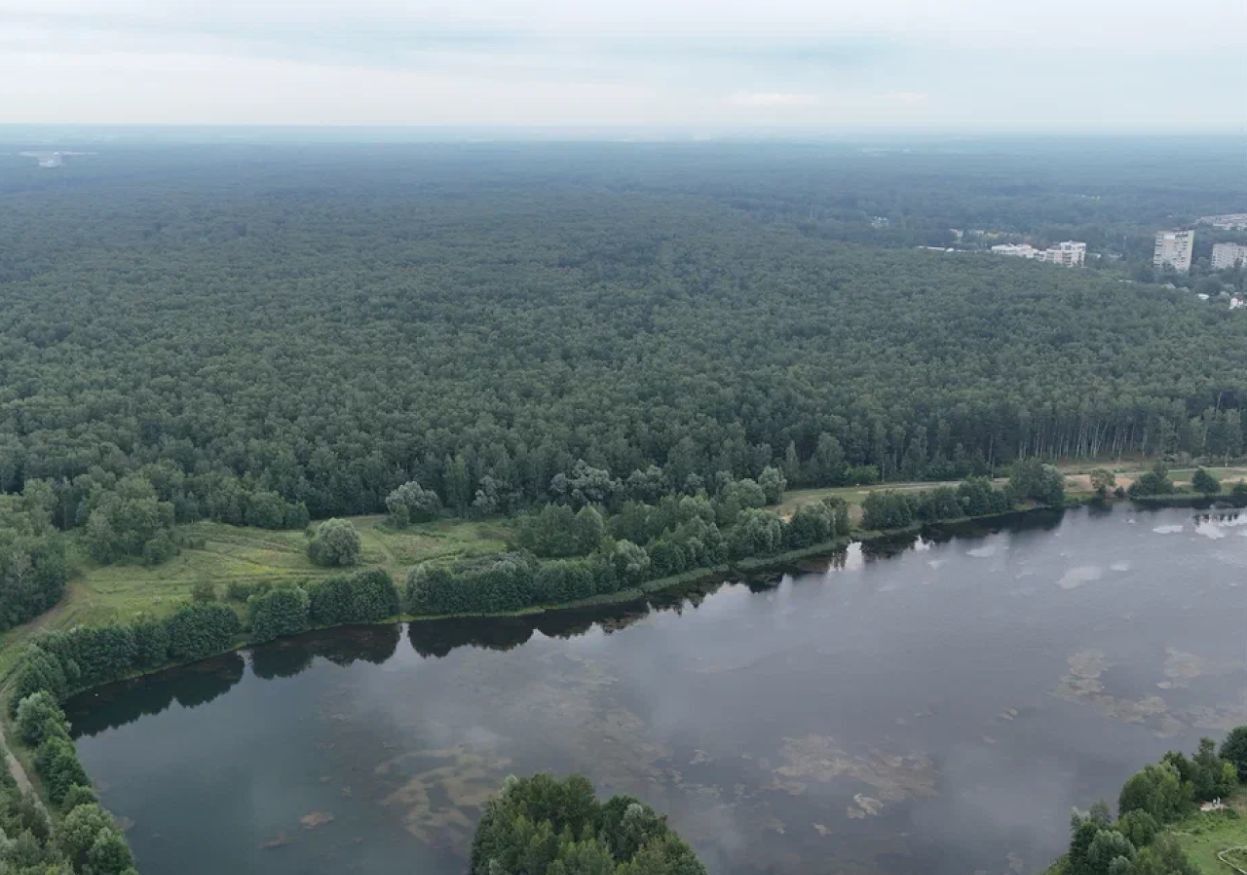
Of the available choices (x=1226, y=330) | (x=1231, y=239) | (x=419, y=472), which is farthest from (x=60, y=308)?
(x=1231, y=239)

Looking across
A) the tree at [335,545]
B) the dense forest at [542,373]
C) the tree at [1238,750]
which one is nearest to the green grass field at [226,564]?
the tree at [335,545]

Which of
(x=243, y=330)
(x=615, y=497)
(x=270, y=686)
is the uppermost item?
(x=243, y=330)

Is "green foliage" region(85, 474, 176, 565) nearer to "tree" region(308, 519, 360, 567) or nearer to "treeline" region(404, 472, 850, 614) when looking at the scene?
"tree" region(308, 519, 360, 567)

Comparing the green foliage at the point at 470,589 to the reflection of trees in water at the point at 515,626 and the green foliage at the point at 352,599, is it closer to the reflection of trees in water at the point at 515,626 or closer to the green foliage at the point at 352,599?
the reflection of trees in water at the point at 515,626

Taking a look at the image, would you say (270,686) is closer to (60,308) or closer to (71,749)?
(71,749)

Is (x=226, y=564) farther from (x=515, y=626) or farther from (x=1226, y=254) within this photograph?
(x=1226, y=254)

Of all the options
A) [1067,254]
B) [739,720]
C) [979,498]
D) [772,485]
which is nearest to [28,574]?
[739,720]
